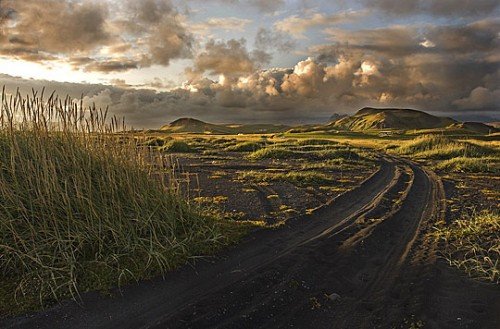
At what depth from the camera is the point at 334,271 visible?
6949 mm

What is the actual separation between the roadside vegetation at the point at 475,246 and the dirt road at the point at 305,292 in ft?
1.28

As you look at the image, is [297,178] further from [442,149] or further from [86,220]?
[442,149]

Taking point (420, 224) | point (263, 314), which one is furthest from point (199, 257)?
point (420, 224)

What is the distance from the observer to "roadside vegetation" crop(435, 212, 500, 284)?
714cm

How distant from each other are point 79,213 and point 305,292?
438 centimetres

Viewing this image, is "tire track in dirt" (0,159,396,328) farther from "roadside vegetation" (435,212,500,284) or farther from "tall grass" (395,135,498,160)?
"tall grass" (395,135,498,160)

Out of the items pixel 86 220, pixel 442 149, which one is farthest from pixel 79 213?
pixel 442 149

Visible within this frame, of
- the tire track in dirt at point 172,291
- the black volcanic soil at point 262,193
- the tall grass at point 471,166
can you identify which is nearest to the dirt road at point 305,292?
the tire track in dirt at point 172,291

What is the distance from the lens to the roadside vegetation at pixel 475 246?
7.14 metres

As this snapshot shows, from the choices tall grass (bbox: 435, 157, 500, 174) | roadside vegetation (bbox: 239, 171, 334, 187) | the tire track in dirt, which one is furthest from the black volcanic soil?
tall grass (bbox: 435, 157, 500, 174)

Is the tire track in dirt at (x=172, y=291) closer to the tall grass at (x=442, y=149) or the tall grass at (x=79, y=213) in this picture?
the tall grass at (x=79, y=213)

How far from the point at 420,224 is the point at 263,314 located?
6.64 m

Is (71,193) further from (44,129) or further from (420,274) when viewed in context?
(420,274)

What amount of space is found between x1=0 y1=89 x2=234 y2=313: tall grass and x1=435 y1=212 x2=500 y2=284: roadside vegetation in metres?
4.94
